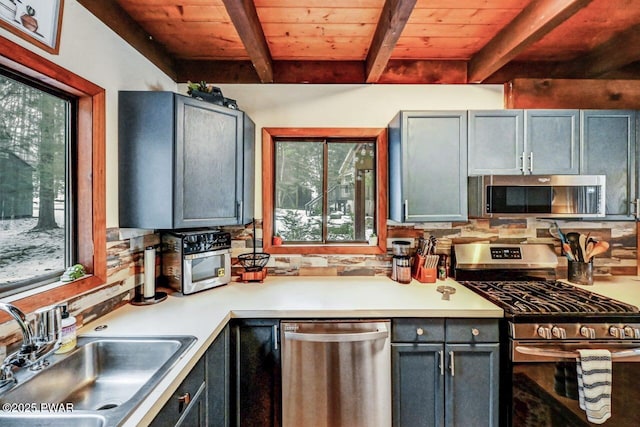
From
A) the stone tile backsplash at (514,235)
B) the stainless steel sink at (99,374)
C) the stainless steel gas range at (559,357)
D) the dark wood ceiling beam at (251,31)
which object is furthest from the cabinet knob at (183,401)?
the dark wood ceiling beam at (251,31)

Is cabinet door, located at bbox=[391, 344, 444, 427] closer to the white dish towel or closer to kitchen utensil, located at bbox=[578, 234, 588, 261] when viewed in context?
the white dish towel

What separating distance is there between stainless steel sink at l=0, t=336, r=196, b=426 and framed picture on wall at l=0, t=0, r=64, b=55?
48.4 inches

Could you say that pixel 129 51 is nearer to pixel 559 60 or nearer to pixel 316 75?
pixel 316 75

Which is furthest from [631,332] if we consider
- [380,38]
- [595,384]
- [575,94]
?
[380,38]

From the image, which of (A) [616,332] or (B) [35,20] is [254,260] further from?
(A) [616,332]

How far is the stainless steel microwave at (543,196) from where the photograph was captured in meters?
1.90

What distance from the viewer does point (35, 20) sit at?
1153 mm

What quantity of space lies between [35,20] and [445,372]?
245 centimetres

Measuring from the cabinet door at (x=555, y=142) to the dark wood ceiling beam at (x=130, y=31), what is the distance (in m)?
2.49

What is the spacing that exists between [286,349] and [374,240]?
1.09 metres

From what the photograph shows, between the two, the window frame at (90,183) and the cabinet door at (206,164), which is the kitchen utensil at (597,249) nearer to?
the cabinet door at (206,164)

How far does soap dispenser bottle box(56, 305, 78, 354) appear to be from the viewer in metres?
1.21

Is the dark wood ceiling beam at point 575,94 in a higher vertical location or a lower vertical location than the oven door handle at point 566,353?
higher

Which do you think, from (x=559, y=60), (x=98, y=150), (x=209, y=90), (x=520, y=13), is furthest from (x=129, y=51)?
(x=559, y=60)
